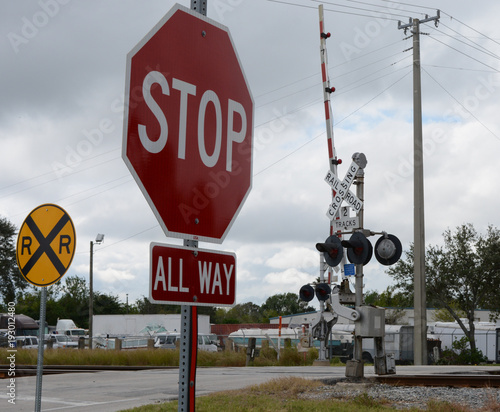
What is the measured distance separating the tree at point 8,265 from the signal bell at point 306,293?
129 ft

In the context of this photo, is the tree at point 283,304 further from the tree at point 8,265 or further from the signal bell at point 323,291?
the signal bell at point 323,291

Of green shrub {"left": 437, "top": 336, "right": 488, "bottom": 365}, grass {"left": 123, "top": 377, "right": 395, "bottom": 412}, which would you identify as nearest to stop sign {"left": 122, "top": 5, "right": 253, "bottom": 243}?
grass {"left": 123, "top": 377, "right": 395, "bottom": 412}

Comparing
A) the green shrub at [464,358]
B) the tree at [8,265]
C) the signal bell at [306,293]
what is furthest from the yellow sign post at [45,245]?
the tree at [8,265]

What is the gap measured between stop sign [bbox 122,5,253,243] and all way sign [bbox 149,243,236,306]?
0.29 feet

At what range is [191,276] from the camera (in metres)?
2.81

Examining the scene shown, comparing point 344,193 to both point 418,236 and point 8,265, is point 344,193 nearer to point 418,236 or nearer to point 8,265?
point 418,236

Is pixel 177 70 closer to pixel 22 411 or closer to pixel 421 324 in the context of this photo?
pixel 22 411

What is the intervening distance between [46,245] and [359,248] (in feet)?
23.2

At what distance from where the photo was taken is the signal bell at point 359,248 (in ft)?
39.4

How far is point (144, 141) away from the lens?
269 cm

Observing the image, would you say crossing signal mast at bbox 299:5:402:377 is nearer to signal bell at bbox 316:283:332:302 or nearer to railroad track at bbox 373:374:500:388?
railroad track at bbox 373:374:500:388

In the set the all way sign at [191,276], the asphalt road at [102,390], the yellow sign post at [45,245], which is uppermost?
the yellow sign post at [45,245]

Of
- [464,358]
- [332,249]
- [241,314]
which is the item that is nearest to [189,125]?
[332,249]

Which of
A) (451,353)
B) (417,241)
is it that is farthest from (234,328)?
(417,241)
